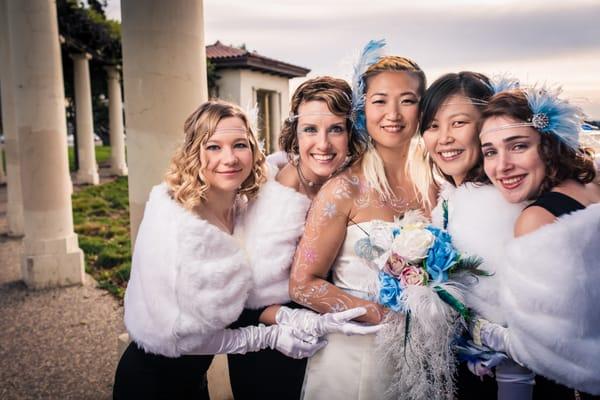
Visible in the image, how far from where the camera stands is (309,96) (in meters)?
2.96

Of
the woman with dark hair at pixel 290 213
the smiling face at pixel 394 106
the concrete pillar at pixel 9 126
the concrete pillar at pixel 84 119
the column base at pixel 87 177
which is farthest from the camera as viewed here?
the column base at pixel 87 177

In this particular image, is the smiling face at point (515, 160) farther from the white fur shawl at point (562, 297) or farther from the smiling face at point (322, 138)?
the smiling face at point (322, 138)

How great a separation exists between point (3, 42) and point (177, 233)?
10101mm

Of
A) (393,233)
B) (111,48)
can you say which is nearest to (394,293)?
(393,233)

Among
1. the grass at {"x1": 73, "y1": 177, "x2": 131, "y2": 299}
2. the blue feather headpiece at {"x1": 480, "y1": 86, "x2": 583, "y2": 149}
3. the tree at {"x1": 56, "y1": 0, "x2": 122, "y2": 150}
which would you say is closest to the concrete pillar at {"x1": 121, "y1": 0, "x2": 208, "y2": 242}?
the blue feather headpiece at {"x1": 480, "y1": 86, "x2": 583, "y2": 149}

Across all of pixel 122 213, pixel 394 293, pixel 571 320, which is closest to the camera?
pixel 571 320

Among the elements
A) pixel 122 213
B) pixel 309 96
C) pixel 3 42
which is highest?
pixel 3 42

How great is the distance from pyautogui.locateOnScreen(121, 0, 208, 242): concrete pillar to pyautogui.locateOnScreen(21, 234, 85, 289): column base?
14.4 ft

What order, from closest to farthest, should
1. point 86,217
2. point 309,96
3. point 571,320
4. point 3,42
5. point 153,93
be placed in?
point 571,320
point 309,96
point 153,93
point 3,42
point 86,217

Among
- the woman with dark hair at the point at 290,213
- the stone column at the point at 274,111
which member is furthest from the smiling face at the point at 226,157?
the stone column at the point at 274,111

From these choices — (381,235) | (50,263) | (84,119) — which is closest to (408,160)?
(381,235)

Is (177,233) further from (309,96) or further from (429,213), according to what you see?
(429,213)

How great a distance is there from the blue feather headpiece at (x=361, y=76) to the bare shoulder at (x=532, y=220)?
1.06m

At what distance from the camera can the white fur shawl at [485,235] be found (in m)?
2.36
